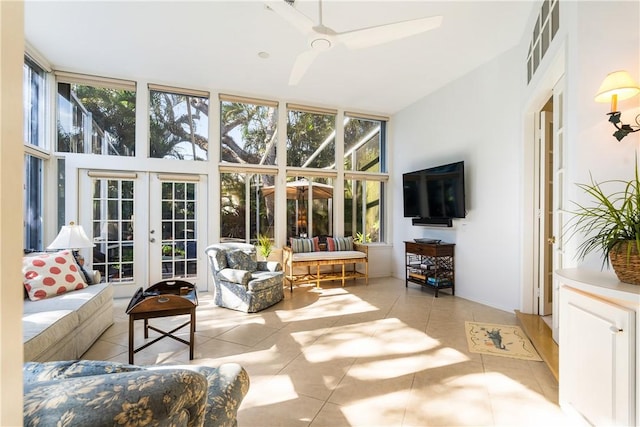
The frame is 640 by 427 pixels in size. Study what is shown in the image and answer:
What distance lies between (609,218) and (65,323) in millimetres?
3985

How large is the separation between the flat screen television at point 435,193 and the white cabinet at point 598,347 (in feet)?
9.42

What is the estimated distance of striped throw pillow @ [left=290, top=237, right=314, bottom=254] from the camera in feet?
18.7

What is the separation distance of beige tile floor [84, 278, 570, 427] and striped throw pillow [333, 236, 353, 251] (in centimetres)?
168

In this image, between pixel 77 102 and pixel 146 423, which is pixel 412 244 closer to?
pixel 146 423

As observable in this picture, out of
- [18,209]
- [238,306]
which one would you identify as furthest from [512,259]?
[18,209]

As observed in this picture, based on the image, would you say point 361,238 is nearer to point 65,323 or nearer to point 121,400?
point 65,323

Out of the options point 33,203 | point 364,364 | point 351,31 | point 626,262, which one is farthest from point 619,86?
point 33,203

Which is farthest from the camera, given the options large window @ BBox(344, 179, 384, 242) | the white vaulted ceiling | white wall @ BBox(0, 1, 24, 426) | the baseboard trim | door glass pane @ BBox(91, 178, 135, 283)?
large window @ BBox(344, 179, 384, 242)

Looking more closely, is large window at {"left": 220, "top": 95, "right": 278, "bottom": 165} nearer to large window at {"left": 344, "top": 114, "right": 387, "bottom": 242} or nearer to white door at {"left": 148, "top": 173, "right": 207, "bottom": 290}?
white door at {"left": 148, "top": 173, "right": 207, "bottom": 290}

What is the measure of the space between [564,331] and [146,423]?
2.31 m

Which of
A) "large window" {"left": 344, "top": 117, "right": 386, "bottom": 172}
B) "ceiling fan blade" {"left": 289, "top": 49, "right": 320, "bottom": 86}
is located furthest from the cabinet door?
"large window" {"left": 344, "top": 117, "right": 386, "bottom": 172}

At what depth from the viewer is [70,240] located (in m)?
3.37

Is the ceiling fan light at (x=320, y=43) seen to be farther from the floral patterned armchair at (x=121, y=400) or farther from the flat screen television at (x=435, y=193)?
the flat screen television at (x=435, y=193)

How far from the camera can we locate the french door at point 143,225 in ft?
16.0
